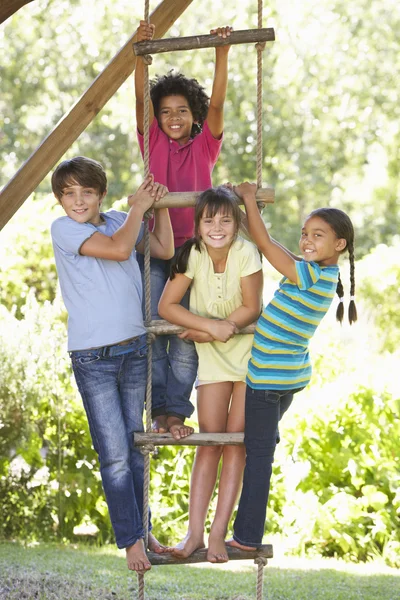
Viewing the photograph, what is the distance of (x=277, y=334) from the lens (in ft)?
11.0

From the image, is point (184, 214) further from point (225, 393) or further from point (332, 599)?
point (332, 599)

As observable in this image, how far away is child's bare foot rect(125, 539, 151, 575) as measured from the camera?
3.39m

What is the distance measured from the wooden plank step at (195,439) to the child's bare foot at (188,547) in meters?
0.36


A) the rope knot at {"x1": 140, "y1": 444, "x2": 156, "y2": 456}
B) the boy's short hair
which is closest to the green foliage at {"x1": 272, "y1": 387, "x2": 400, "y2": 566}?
the rope knot at {"x1": 140, "y1": 444, "x2": 156, "y2": 456}

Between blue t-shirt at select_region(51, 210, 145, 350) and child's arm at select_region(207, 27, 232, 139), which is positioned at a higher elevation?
child's arm at select_region(207, 27, 232, 139)

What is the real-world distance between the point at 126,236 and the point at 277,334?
65 cm

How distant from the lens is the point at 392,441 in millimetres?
5793

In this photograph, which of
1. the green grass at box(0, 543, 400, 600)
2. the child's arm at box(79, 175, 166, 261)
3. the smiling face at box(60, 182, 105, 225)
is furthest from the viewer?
the green grass at box(0, 543, 400, 600)

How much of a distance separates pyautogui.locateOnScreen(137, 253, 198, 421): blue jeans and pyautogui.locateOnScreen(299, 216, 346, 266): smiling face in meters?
0.51

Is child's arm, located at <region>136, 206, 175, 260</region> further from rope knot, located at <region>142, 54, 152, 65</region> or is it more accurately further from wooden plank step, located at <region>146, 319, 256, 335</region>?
rope knot, located at <region>142, 54, 152, 65</region>

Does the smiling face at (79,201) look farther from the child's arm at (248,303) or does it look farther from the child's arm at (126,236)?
the child's arm at (248,303)

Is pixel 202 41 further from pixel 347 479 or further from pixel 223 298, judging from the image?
pixel 347 479

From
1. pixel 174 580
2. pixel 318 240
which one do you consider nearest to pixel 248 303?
pixel 318 240

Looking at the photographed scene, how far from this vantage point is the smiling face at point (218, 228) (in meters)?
3.35
